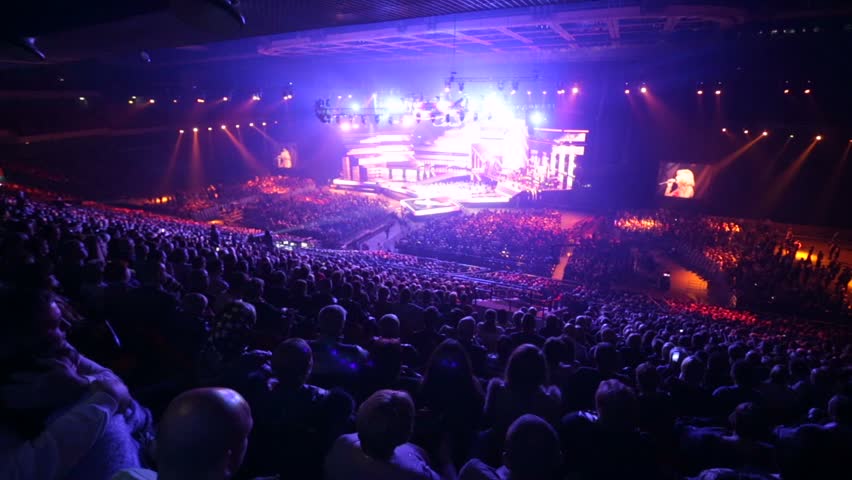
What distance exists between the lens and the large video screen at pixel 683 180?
83.2ft

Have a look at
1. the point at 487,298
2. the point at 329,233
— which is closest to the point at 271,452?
the point at 487,298

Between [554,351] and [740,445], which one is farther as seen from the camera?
[554,351]

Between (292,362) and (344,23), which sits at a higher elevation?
(344,23)

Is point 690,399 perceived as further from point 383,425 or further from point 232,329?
point 232,329

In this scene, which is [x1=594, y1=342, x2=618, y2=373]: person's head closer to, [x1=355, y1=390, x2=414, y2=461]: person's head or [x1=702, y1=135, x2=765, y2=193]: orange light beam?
[x1=355, y1=390, x2=414, y2=461]: person's head

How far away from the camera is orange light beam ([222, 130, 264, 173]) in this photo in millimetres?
33747

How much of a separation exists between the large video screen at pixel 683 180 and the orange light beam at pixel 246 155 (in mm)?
30098

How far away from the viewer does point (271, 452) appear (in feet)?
8.48

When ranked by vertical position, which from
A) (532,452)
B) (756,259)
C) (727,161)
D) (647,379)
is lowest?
(756,259)

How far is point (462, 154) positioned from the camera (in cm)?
3566

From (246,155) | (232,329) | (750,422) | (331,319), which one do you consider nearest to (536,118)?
(246,155)

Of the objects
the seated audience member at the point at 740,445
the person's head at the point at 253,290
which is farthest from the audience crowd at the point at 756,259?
the person's head at the point at 253,290

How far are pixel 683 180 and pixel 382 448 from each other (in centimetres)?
2885

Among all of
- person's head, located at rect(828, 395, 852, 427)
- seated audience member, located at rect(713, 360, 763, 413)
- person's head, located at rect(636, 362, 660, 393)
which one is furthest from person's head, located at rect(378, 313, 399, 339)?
person's head, located at rect(828, 395, 852, 427)
